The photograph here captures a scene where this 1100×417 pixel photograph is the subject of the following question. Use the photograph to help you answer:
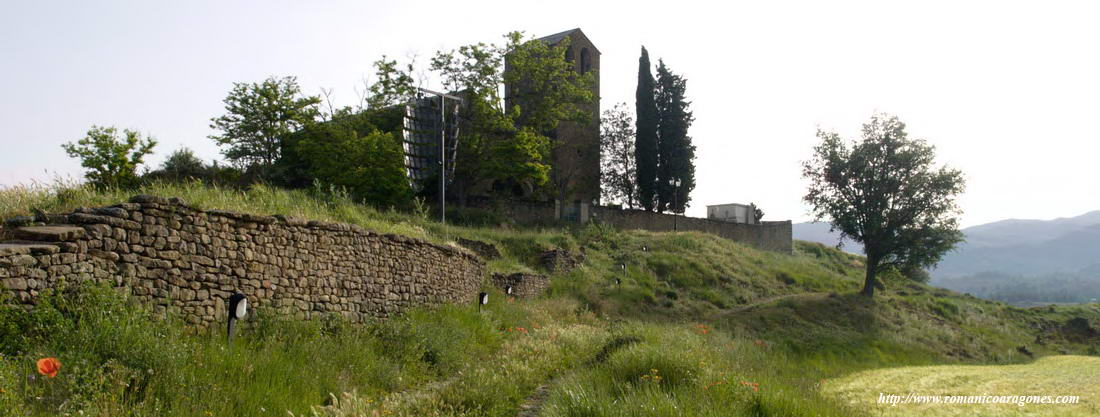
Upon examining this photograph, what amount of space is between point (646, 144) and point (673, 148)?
73.5 inches

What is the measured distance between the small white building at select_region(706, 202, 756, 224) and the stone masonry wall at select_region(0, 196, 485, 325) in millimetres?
39010

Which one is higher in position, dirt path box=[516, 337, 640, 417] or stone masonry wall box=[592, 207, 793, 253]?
stone masonry wall box=[592, 207, 793, 253]

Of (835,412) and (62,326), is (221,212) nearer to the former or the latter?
(62,326)

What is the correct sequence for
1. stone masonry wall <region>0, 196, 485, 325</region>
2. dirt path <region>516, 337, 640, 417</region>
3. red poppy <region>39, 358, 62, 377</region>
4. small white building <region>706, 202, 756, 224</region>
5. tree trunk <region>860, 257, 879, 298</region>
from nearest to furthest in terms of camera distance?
red poppy <region>39, 358, 62, 377</region> → stone masonry wall <region>0, 196, 485, 325</region> → dirt path <region>516, 337, 640, 417</region> → tree trunk <region>860, 257, 879, 298</region> → small white building <region>706, 202, 756, 224</region>

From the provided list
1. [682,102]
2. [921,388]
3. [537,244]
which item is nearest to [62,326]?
[921,388]

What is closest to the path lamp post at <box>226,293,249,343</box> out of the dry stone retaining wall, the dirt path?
the dirt path

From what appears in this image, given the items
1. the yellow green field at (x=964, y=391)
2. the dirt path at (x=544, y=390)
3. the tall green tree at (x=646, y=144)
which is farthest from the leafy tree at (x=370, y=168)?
the tall green tree at (x=646, y=144)

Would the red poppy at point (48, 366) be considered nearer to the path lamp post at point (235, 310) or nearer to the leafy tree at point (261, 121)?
the path lamp post at point (235, 310)

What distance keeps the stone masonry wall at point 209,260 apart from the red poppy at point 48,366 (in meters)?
0.92

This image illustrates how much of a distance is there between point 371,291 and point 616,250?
1951cm

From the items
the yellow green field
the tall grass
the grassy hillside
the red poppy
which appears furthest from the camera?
the yellow green field

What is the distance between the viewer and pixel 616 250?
92.4 feet

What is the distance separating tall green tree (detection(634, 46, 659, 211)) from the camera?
41.7m

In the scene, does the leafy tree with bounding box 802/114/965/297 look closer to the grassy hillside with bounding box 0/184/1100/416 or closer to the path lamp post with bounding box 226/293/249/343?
the grassy hillside with bounding box 0/184/1100/416
